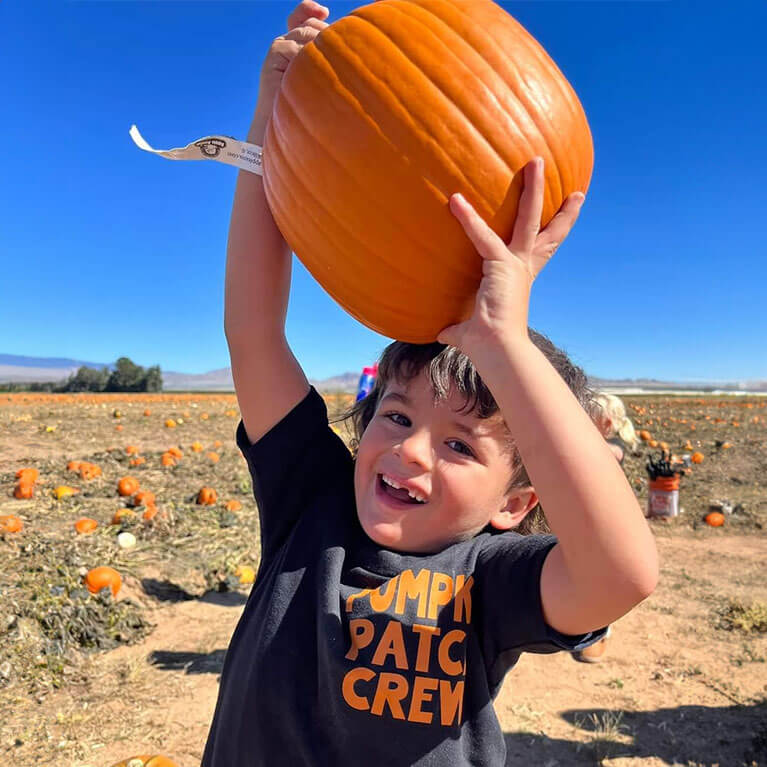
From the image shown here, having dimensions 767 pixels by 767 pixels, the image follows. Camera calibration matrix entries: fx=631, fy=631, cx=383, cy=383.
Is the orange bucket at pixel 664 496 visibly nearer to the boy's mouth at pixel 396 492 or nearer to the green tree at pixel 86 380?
the boy's mouth at pixel 396 492

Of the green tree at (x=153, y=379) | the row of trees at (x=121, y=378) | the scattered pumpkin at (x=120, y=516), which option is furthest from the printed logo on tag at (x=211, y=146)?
the green tree at (x=153, y=379)

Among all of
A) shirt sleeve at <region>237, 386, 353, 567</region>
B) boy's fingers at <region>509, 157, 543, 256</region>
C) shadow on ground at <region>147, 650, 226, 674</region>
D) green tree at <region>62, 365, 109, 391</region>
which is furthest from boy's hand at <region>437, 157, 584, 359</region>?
green tree at <region>62, 365, 109, 391</region>

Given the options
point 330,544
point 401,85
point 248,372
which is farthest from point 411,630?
point 401,85

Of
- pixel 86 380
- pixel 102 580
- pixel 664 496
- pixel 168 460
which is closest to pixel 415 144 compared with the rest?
pixel 102 580

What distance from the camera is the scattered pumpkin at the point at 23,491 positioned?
718 cm

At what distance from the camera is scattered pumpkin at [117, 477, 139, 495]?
7910mm

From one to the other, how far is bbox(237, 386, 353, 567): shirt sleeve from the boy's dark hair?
26cm

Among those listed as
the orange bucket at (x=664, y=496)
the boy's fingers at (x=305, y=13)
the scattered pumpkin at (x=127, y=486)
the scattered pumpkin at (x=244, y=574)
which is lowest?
the scattered pumpkin at (x=244, y=574)

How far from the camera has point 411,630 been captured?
145 cm

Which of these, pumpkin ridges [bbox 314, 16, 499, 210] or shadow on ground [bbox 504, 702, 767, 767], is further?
shadow on ground [bbox 504, 702, 767, 767]

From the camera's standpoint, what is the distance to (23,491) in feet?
23.7

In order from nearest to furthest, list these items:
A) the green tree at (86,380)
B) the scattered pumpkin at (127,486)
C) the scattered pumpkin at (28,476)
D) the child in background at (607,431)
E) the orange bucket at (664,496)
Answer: the child in background at (607,431), the scattered pumpkin at (28,476), the scattered pumpkin at (127,486), the orange bucket at (664,496), the green tree at (86,380)

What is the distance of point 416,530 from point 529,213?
78cm

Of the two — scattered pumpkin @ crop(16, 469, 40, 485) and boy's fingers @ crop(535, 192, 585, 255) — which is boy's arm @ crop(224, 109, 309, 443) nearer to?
boy's fingers @ crop(535, 192, 585, 255)
